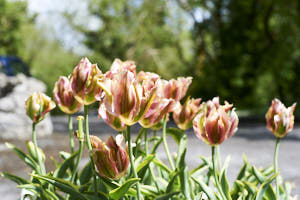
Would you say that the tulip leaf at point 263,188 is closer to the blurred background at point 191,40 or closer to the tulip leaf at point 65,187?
the tulip leaf at point 65,187

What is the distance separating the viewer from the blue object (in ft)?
29.2

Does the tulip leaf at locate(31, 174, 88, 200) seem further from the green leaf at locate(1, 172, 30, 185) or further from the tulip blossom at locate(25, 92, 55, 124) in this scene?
the green leaf at locate(1, 172, 30, 185)

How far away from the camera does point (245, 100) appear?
12.4 metres

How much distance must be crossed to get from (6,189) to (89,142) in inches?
96.3

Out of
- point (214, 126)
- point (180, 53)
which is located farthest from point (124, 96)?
point (180, 53)

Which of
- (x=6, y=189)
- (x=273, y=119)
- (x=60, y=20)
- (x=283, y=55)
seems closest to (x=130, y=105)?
Result: (x=273, y=119)

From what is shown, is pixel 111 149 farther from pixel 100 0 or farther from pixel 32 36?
pixel 32 36

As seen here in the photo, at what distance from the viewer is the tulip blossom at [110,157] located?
2.63 ft

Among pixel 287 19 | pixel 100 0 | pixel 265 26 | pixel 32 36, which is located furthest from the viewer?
pixel 32 36

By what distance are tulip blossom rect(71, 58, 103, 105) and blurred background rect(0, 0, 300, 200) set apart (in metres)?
2.17

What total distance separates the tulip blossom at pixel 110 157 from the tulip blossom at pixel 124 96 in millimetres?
94

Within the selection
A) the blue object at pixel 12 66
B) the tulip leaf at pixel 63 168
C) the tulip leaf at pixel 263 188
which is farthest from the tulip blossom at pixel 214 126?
the blue object at pixel 12 66

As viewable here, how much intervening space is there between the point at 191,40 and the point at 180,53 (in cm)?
111

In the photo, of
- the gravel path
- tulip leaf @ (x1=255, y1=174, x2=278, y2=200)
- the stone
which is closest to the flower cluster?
tulip leaf @ (x1=255, y1=174, x2=278, y2=200)
